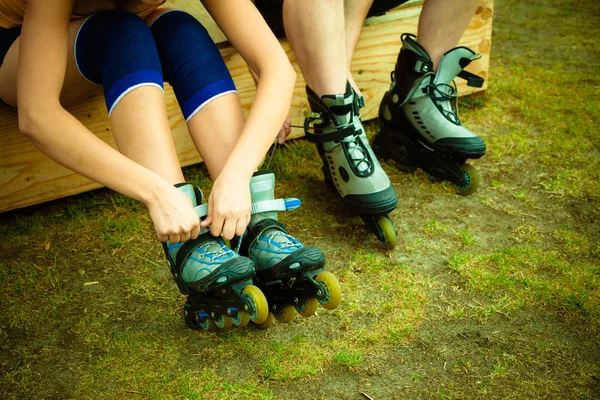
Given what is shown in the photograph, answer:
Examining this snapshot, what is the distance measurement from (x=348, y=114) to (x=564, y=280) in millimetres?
728

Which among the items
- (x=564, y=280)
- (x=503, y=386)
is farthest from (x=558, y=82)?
(x=503, y=386)

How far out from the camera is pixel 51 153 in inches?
50.5

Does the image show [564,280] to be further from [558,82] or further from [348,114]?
[558,82]

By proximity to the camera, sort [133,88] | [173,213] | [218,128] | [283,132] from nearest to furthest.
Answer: [173,213] < [133,88] < [218,128] < [283,132]

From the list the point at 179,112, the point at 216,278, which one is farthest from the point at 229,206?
the point at 179,112

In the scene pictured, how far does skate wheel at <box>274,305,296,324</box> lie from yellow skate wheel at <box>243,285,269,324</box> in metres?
0.15

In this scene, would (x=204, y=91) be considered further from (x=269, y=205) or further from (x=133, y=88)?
(x=269, y=205)

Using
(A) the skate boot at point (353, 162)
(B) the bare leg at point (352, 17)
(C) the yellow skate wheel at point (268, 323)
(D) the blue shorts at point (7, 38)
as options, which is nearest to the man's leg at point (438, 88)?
(B) the bare leg at point (352, 17)

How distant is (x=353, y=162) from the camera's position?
177cm

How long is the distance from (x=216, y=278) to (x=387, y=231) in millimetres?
640

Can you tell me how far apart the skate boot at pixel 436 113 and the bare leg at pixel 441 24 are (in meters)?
0.05

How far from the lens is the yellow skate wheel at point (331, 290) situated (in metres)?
1.31

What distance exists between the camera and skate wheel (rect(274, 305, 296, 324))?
142 cm

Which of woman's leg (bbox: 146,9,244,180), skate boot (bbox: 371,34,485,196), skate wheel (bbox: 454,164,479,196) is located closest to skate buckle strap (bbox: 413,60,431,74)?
skate boot (bbox: 371,34,485,196)
